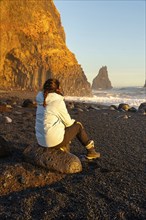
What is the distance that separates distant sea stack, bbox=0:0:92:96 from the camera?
117 feet

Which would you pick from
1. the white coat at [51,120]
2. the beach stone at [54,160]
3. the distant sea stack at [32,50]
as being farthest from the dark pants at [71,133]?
the distant sea stack at [32,50]

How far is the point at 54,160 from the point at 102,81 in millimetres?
104685

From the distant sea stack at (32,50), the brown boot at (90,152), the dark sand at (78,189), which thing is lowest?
the dark sand at (78,189)

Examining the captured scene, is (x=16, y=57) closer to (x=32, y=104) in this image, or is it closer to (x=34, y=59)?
(x=34, y=59)

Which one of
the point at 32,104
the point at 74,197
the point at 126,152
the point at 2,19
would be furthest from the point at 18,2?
the point at 74,197

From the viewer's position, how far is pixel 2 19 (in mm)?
35219

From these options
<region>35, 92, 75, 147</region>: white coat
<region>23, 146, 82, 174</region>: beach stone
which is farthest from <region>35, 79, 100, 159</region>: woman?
<region>23, 146, 82, 174</region>: beach stone

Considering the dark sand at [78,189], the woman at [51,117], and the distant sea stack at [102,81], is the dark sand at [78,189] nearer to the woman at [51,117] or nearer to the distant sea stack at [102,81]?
the woman at [51,117]

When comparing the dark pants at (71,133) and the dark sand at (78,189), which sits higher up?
the dark pants at (71,133)

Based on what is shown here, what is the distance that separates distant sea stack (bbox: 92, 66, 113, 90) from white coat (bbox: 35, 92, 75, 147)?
100 metres

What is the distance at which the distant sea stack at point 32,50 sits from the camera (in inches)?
1399

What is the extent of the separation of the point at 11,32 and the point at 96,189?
3342 cm

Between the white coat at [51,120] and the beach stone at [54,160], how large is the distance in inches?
5.4

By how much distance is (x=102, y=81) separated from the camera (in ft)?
357
